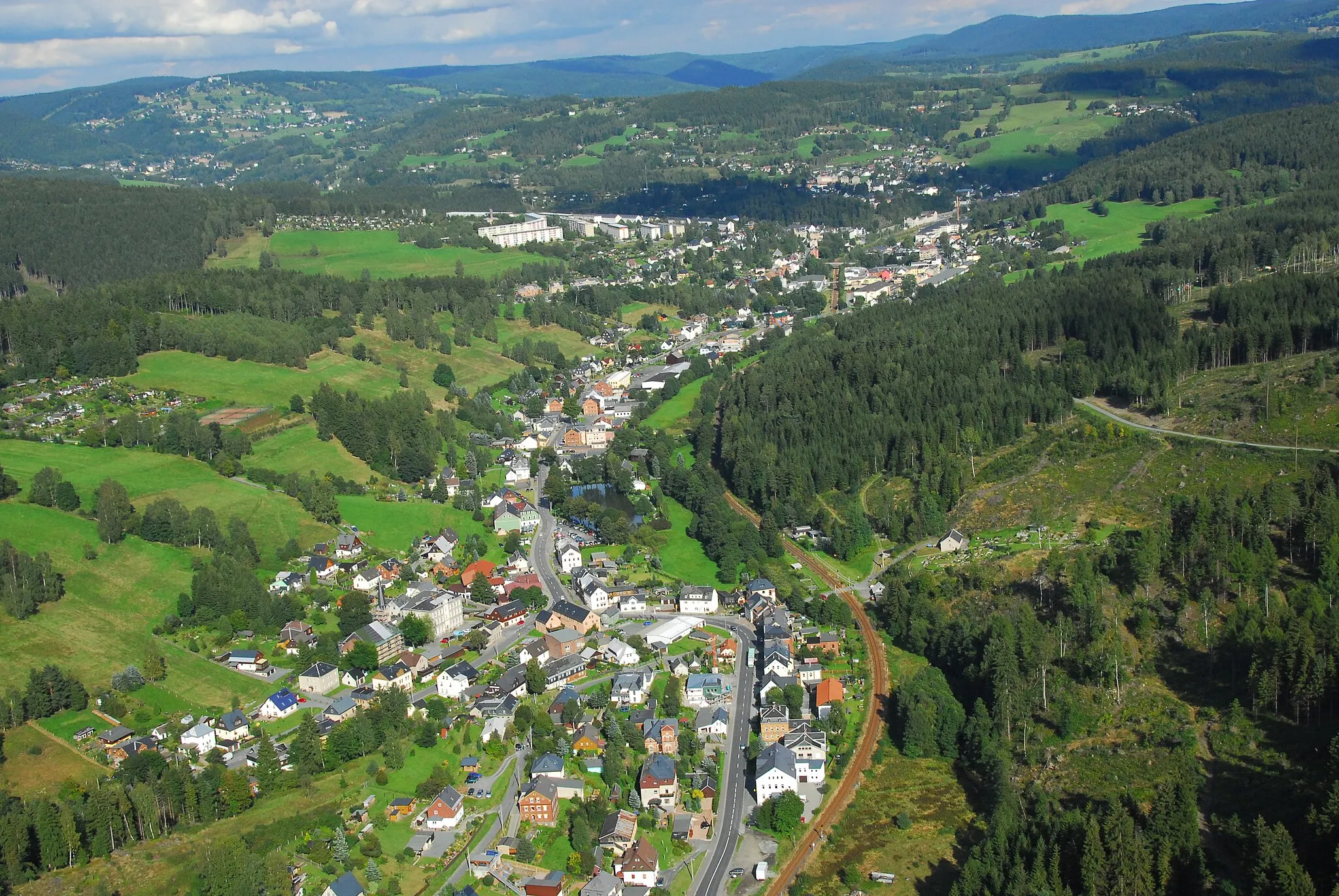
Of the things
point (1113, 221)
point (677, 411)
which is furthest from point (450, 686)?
point (1113, 221)

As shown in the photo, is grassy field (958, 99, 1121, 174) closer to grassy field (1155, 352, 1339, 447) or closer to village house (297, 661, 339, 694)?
grassy field (1155, 352, 1339, 447)

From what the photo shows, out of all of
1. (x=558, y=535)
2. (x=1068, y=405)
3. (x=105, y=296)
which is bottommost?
(x=558, y=535)

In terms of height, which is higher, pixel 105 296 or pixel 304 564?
pixel 105 296

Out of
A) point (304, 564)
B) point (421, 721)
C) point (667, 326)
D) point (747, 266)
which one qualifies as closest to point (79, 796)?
point (421, 721)

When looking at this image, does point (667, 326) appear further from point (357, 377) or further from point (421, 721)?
point (421, 721)

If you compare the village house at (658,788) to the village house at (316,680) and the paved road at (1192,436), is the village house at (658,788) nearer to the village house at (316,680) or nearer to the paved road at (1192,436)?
the village house at (316,680)

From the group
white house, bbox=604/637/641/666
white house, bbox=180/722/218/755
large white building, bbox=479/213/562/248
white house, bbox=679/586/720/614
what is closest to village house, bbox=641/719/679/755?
white house, bbox=604/637/641/666
